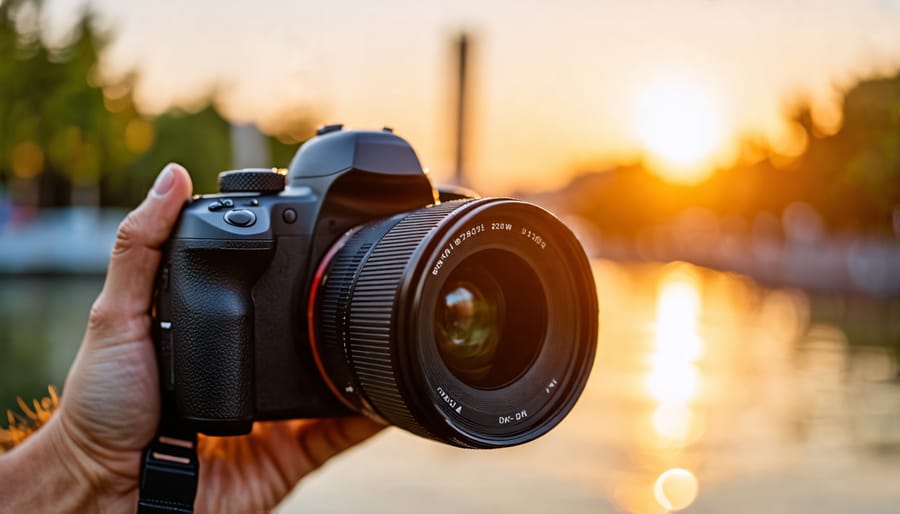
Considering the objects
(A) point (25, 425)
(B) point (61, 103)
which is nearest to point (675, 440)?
(A) point (25, 425)

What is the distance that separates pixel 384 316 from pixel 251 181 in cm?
53

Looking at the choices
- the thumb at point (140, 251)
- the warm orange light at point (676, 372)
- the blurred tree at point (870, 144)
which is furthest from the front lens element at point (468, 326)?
the warm orange light at point (676, 372)

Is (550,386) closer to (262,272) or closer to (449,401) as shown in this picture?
(449,401)

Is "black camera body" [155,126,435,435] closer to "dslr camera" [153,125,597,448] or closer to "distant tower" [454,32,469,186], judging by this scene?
"dslr camera" [153,125,597,448]

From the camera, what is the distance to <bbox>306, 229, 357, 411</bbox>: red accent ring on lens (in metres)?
2.21

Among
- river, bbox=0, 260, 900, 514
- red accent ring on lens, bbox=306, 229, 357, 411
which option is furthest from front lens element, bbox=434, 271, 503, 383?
river, bbox=0, 260, 900, 514

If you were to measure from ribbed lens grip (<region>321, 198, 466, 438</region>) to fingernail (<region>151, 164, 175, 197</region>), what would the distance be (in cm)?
40

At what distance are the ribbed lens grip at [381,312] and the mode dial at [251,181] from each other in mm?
273

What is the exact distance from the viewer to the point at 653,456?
627 centimetres

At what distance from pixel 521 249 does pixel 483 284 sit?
0.47ft

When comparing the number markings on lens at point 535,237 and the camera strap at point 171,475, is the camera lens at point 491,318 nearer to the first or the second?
the number markings on lens at point 535,237

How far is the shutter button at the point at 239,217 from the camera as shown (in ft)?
7.13

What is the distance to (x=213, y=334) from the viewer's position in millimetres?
2156

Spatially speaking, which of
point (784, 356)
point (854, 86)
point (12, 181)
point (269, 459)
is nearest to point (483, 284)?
point (269, 459)
